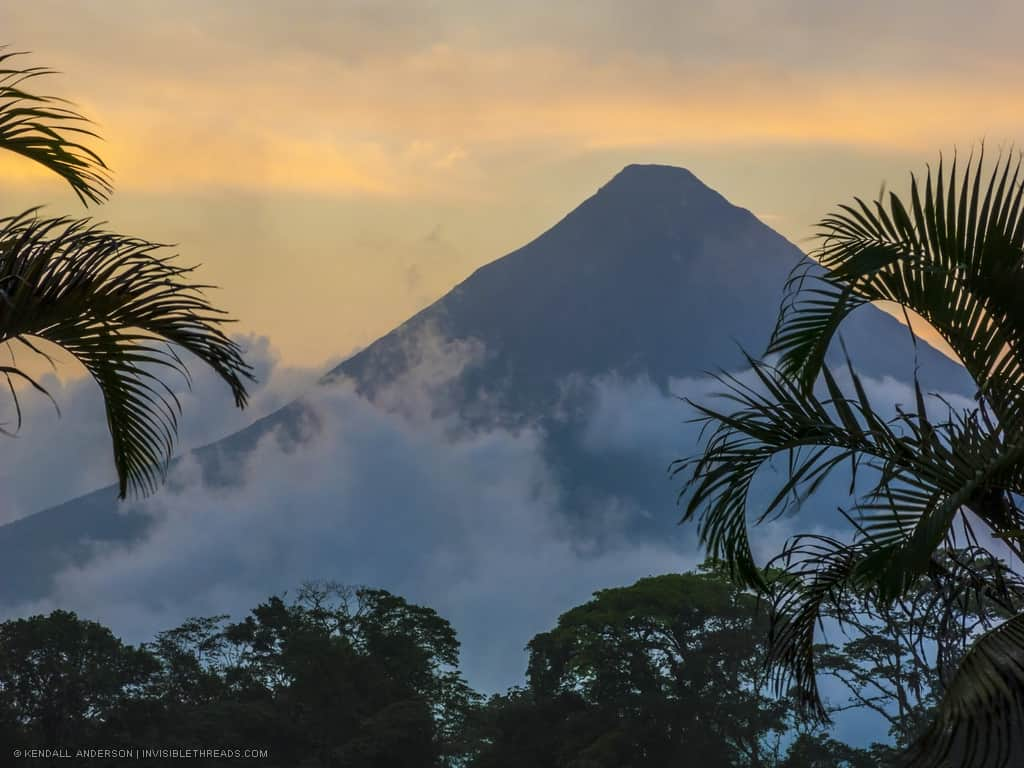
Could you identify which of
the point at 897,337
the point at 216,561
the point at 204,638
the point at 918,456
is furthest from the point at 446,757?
the point at 897,337

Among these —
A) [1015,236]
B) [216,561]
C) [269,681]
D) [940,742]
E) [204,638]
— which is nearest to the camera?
[940,742]

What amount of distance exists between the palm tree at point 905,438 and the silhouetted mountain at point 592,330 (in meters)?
146

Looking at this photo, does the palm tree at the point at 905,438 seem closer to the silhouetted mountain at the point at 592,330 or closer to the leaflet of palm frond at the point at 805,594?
the leaflet of palm frond at the point at 805,594

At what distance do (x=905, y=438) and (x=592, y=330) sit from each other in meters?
162

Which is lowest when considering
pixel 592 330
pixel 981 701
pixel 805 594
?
pixel 981 701

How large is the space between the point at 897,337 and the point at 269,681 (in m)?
159

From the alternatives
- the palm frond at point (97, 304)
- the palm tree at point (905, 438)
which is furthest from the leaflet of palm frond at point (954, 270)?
the palm frond at point (97, 304)

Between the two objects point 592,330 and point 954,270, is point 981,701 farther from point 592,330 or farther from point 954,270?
point 592,330

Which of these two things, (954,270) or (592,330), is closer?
(954,270)

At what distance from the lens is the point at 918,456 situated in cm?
420

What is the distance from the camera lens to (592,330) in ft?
543

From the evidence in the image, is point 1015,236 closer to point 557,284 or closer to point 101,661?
point 101,661

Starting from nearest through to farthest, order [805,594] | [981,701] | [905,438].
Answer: [981,701] < [905,438] < [805,594]

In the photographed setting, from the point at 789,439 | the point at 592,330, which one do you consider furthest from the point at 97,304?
the point at 592,330
